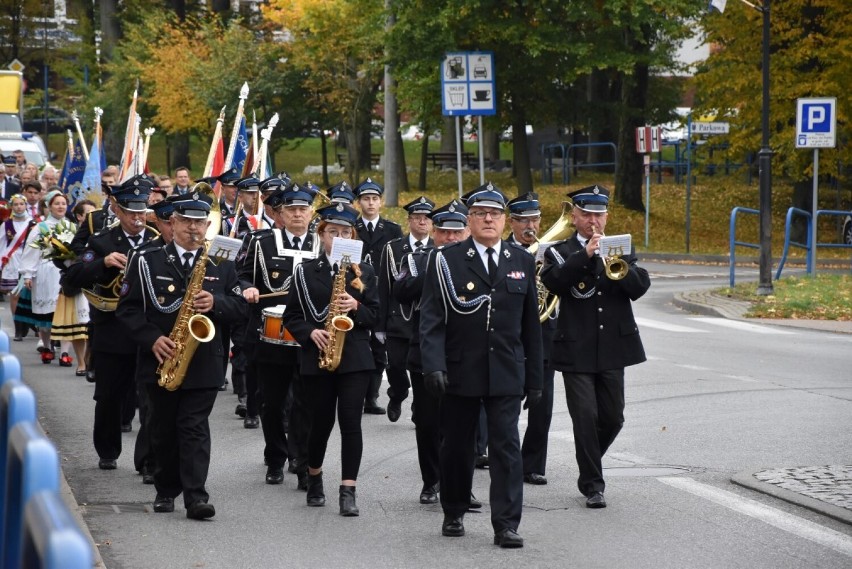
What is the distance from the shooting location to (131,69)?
55031mm

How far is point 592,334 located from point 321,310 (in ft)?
5.53

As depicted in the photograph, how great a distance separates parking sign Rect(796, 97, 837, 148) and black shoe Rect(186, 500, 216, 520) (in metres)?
17.2

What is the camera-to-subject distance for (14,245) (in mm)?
18438

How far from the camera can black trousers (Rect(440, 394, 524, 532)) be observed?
8156 mm

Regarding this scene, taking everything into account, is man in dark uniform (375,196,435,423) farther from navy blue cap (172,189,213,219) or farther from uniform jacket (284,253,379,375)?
navy blue cap (172,189,213,219)

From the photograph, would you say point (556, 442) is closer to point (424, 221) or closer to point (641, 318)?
point (424, 221)

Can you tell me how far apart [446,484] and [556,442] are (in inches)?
131

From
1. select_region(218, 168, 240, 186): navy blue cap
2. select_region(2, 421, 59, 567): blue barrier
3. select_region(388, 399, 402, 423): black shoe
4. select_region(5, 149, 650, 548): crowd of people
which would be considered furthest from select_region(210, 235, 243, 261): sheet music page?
select_region(218, 168, 240, 186): navy blue cap

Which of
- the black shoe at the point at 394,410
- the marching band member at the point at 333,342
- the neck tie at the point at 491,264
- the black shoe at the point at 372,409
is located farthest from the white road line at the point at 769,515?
the black shoe at the point at 372,409

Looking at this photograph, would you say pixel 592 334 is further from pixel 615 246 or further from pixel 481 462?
pixel 481 462

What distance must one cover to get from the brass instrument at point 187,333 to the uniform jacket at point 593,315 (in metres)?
2.09

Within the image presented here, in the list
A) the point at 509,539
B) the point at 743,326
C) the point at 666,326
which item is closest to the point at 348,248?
the point at 509,539

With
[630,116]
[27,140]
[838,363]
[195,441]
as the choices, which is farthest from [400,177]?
[195,441]

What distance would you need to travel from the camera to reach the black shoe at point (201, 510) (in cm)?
887
